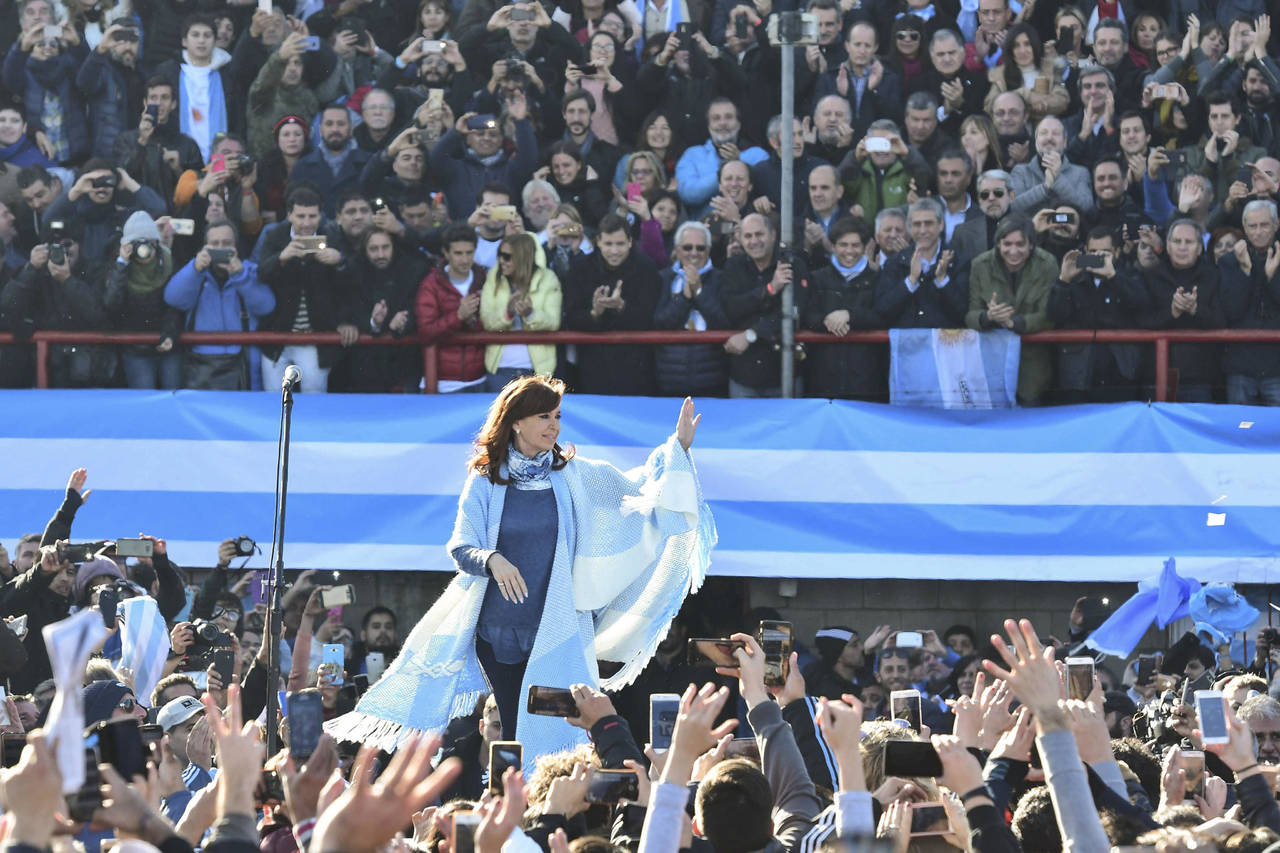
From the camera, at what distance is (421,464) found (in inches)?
420

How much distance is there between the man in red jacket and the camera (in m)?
10.9

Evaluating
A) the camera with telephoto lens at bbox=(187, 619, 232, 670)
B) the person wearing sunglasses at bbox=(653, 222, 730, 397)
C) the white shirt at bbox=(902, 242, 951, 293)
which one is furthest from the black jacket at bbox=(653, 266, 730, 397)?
the camera with telephoto lens at bbox=(187, 619, 232, 670)

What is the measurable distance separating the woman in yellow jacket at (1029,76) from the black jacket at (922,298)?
4.06ft

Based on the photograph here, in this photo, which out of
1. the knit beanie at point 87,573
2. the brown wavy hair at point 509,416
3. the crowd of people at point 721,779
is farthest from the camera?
the knit beanie at point 87,573

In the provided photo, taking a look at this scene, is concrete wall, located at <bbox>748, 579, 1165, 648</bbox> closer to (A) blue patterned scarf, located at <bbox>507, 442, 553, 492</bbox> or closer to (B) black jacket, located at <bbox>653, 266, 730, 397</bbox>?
(B) black jacket, located at <bbox>653, 266, 730, 397</bbox>

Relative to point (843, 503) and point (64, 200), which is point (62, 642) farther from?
point (64, 200)

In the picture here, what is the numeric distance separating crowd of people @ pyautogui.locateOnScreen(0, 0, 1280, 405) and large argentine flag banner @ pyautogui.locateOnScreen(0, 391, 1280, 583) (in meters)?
0.39

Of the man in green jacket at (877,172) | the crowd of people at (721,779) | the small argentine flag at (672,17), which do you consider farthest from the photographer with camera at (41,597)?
the small argentine flag at (672,17)

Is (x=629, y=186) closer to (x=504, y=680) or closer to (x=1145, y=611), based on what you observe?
(x=1145, y=611)

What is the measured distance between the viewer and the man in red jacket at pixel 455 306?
10.9 meters

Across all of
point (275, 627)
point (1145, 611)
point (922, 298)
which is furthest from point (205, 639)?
point (1145, 611)

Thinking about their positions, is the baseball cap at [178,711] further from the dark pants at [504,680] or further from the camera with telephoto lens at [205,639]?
the camera with telephoto lens at [205,639]

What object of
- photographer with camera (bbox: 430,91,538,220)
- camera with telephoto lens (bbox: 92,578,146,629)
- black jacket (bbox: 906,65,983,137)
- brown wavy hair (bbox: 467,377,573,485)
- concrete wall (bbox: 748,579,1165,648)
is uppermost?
black jacket (bbox: 906,65,983,137)

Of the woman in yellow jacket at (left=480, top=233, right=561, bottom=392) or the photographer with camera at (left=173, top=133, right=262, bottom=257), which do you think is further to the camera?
the photographer with camera at (left=173, top=133, right=262, bottom=257)
